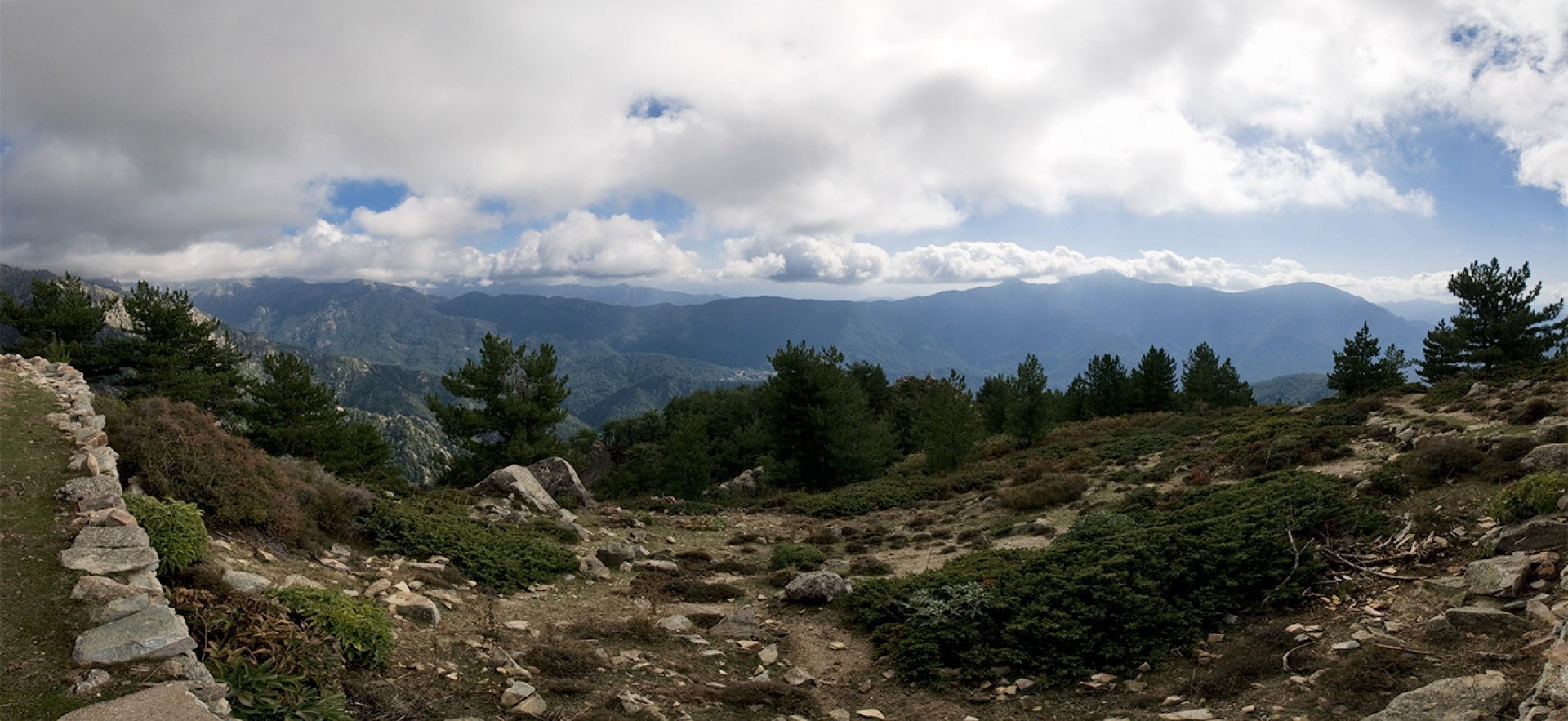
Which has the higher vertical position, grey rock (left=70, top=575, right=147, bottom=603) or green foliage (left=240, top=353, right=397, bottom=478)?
grey rock (left=70, top=575, right=147, bottom=603)

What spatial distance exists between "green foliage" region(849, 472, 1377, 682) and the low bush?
29.9 ft

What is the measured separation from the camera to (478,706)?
23.2 feet

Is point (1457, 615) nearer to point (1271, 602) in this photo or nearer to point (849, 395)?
point (1271, 602)

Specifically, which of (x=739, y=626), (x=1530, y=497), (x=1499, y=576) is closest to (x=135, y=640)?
(x=739, y=626)

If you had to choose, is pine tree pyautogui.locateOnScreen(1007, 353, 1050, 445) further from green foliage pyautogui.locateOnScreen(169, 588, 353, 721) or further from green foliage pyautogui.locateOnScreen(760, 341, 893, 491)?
green foliage pyautogui.locateOnScreen(169, 588, 353, 721)

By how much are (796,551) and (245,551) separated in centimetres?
1149

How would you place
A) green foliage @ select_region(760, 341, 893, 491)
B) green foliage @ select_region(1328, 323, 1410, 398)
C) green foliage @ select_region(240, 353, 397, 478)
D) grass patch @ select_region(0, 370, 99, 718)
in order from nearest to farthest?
grass patch @ select_region(0, 370, 99, 718)
green foliage @ select_region(760, 341, 893, 491)
green foliage @ select_region(240, 353, 397, 478)
green foliage @ select_region(1328, 323, 1410, 398)

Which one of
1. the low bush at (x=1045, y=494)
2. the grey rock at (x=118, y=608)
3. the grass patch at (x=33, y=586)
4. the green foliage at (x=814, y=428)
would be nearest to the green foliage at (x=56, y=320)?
the grass patch at (x=33, y=586)

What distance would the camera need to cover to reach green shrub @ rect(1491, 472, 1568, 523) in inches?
344

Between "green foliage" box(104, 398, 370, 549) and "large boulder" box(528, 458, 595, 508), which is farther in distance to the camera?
"large boulder" box(528, 458, 595, 508)

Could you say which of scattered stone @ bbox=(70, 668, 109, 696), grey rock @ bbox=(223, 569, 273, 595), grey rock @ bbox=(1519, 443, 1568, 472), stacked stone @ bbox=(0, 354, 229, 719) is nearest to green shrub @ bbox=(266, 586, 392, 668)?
grey rock @ bbox=(223, 569, 273, 595)

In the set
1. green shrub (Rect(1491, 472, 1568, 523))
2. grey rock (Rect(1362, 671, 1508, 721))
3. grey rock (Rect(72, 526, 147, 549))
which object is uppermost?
green shrub (Rect(1491, 472, 1568, 523))

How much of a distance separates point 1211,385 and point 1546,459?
1883 inches

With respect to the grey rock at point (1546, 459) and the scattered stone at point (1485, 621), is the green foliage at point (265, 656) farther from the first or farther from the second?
the grey rock at point (1546, 459)
